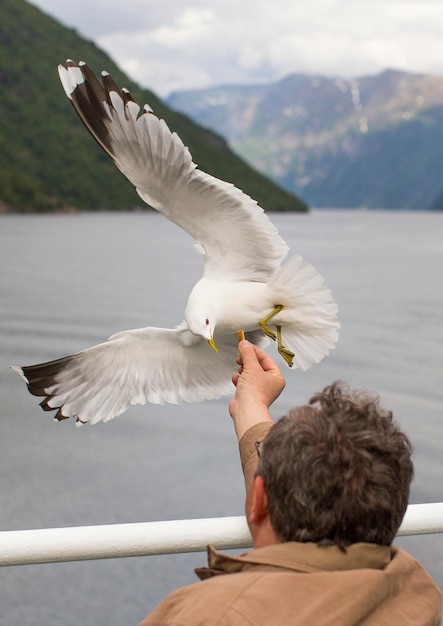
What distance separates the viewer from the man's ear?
1.00 meters

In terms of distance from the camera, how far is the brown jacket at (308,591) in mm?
866

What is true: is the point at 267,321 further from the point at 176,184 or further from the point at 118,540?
the point at 118,540

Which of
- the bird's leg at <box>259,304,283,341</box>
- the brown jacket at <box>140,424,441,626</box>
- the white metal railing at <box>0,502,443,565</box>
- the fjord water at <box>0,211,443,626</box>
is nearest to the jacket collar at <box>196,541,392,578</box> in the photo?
the brown jacket at <box>140,424,441,626</box>

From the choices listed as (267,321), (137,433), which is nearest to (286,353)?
(267,321)

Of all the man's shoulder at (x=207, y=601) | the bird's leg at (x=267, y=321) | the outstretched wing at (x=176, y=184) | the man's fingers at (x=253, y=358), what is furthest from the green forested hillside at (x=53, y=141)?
the man's shoulder at (x=207, y=601)

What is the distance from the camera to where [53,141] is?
7506cm

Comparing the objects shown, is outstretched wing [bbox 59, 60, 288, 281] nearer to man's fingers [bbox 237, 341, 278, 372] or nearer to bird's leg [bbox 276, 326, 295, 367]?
bird's leg [bbox 276, 326, 295, 367]

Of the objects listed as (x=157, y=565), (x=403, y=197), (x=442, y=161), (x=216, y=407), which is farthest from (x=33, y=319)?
(x=442, y=161)

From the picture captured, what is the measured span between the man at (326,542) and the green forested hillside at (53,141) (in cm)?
6491

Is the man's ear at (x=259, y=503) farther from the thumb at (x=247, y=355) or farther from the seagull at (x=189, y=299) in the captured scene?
the seagull at (x=189, y=299)

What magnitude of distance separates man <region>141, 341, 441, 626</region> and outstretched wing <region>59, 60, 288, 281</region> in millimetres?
1810

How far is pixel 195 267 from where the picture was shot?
33.6m

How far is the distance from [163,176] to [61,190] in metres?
71.9

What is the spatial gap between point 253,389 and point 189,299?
142cm
